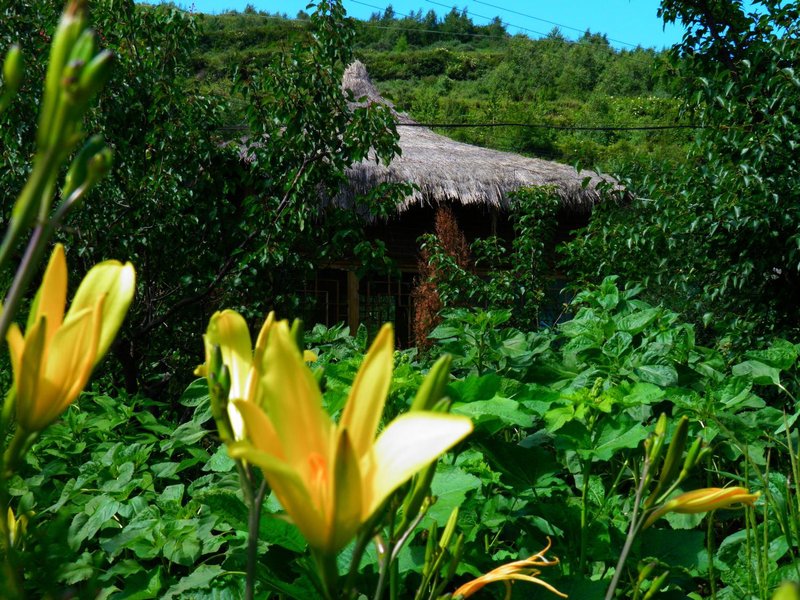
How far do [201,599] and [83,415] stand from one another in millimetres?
933

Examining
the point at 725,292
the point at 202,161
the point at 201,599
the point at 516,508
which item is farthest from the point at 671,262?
the point at 201,599

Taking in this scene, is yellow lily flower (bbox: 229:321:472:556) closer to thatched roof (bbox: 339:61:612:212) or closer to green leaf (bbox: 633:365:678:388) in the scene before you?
green leaf (bbox: 633:365:678:388)

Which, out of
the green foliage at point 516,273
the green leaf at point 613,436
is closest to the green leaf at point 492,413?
the green leaf at point 613,436

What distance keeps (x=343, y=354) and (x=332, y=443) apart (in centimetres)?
193

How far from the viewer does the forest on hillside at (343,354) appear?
364 millimetres

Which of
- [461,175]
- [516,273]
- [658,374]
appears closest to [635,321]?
[658,374]

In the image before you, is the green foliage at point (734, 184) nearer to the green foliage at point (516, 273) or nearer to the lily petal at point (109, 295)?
the green foliage at point (516, 273)

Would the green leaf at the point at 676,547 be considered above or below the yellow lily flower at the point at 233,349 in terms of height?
below

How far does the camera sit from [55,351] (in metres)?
0.36

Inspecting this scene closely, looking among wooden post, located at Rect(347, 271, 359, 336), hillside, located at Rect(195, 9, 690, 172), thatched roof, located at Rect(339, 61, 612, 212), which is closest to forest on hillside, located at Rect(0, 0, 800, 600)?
wooden post, located at Rect(347, 271, 359, 336)

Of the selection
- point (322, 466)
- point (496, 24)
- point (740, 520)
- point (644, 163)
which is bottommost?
point (740, 520)

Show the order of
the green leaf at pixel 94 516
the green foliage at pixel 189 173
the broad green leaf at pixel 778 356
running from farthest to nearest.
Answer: the green foliage at pixel 189 173, the broad green leaf at pixel 778 356, the green leaf at pixel 94 516

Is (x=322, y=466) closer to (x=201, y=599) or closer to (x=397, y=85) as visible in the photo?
(x=201, y=599)

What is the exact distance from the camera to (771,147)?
360cm
